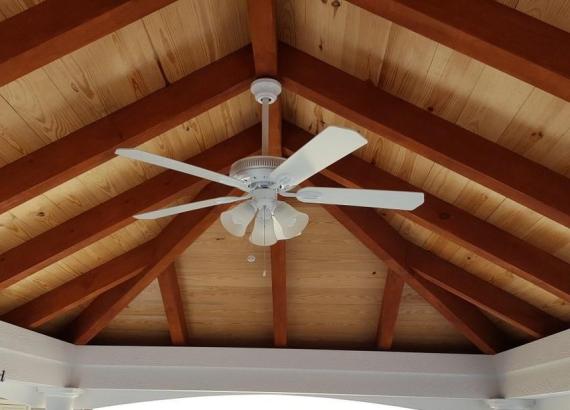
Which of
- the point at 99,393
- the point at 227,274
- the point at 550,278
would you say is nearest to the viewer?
the point at 550,278

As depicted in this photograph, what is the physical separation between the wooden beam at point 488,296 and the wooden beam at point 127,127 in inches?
73.4

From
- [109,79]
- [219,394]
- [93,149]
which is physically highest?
[109,79]

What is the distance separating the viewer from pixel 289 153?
321 cm

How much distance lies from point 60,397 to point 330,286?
7.35ft

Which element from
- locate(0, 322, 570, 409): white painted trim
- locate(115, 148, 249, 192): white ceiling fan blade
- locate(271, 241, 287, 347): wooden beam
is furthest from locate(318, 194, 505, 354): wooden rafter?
locate(115, 148, 249, 192): white ceiling fan blade

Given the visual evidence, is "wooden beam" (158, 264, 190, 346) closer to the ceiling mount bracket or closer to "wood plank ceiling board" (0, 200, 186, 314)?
"wood plank ceiling board" (0, 200, 186, 314)

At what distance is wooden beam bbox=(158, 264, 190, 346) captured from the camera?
13.4 ft

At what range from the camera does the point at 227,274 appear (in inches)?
168

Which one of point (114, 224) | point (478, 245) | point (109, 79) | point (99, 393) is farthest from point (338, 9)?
point (99, 393)

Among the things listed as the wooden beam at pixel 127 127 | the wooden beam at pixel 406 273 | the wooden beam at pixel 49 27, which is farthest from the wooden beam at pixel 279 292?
the wooden beam at pixel 49 27

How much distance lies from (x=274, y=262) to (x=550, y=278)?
1700 millimetres

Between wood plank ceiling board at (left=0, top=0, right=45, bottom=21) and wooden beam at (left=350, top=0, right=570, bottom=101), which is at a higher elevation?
wood plank ceiling board at (left=0, top=0, right=45, bottom=21)

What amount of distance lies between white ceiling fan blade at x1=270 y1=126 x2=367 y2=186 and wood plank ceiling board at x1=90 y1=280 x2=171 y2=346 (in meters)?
2.74

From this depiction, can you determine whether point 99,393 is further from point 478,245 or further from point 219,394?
point 478,245
